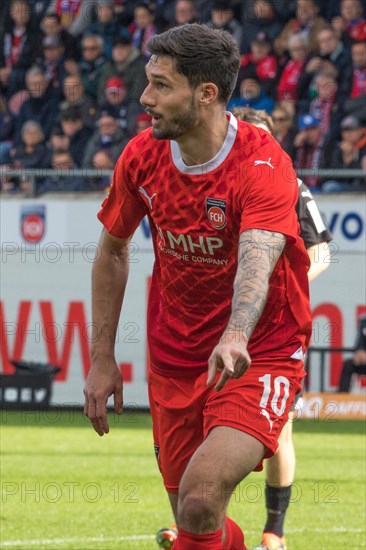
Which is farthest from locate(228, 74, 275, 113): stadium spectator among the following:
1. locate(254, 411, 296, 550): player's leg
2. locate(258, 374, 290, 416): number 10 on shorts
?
locate(258, 374, 290, 416): number 10 on shorts

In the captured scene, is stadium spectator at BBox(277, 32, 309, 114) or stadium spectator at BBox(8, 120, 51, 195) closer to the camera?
stadium spectator at BBox(277, 32, 309, 114)

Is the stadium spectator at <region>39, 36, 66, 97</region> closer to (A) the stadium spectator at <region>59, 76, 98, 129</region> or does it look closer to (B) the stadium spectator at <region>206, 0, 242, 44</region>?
(A) the stadium spectator at <region>59, 76, 98, 129</region>

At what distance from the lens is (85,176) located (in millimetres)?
14453

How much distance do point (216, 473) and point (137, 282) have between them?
9.61m

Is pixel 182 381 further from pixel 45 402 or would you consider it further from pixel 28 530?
pixel 45 402

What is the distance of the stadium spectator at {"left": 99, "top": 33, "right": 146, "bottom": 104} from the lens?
1603cm

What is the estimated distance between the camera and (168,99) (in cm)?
486

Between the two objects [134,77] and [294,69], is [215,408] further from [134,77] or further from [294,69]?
[134,77]

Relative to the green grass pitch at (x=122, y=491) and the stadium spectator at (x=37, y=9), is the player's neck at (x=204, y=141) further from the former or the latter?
the stadium spectator at (x=37, y=9)

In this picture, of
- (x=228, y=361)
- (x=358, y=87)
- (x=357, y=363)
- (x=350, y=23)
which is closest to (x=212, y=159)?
(x=228, y=361)

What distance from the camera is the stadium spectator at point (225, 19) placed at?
16141 mm

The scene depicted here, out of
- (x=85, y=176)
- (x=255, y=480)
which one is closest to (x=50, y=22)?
(x=85, y=176)

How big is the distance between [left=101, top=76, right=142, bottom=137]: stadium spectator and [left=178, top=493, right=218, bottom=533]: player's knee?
1110 centimetres

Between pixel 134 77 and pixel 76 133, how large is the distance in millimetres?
1072
